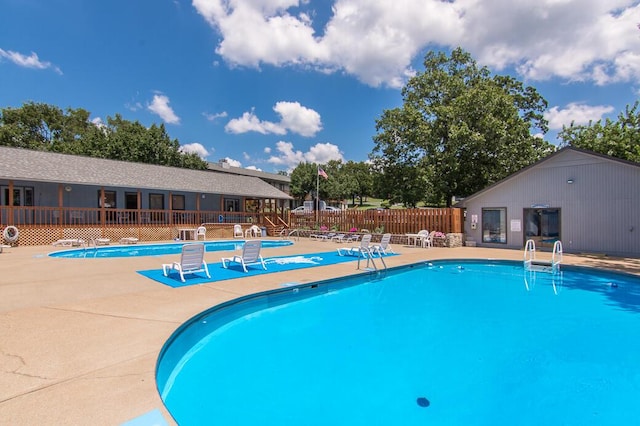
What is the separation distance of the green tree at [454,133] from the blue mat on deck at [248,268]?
1550cm

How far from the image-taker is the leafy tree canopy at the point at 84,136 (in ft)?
113

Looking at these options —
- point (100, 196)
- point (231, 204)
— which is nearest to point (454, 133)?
point (231, 204)

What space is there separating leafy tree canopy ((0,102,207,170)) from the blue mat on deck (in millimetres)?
29224

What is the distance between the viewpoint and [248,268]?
10688 mm

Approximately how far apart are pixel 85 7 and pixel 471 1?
17713 millimetres

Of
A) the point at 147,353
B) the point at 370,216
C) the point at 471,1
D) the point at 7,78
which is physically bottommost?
the point at 147,353

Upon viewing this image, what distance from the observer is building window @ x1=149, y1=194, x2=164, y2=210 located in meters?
23.5

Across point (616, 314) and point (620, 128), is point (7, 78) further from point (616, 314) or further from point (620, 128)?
point (620, 128)

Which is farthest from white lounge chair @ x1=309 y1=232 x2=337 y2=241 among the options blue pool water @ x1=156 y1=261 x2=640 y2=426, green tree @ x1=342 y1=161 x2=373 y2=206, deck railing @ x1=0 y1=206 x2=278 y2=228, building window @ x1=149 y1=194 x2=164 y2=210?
green tree @ x1=342 y1=161 x2=373 y2=206

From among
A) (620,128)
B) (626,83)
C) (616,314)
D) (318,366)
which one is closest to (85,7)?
(318,366)

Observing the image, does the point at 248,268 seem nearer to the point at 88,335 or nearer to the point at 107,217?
the point at 88,335

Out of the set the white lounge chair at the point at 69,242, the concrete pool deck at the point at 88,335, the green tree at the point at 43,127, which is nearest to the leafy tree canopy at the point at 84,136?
the green tree at the point at 43,127

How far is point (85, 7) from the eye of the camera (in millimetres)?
15586

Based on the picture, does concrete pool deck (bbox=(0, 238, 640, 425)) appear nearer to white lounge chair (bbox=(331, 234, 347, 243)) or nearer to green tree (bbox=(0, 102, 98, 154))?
white lounge chair (bbox=(331, 234, 347, 243))
